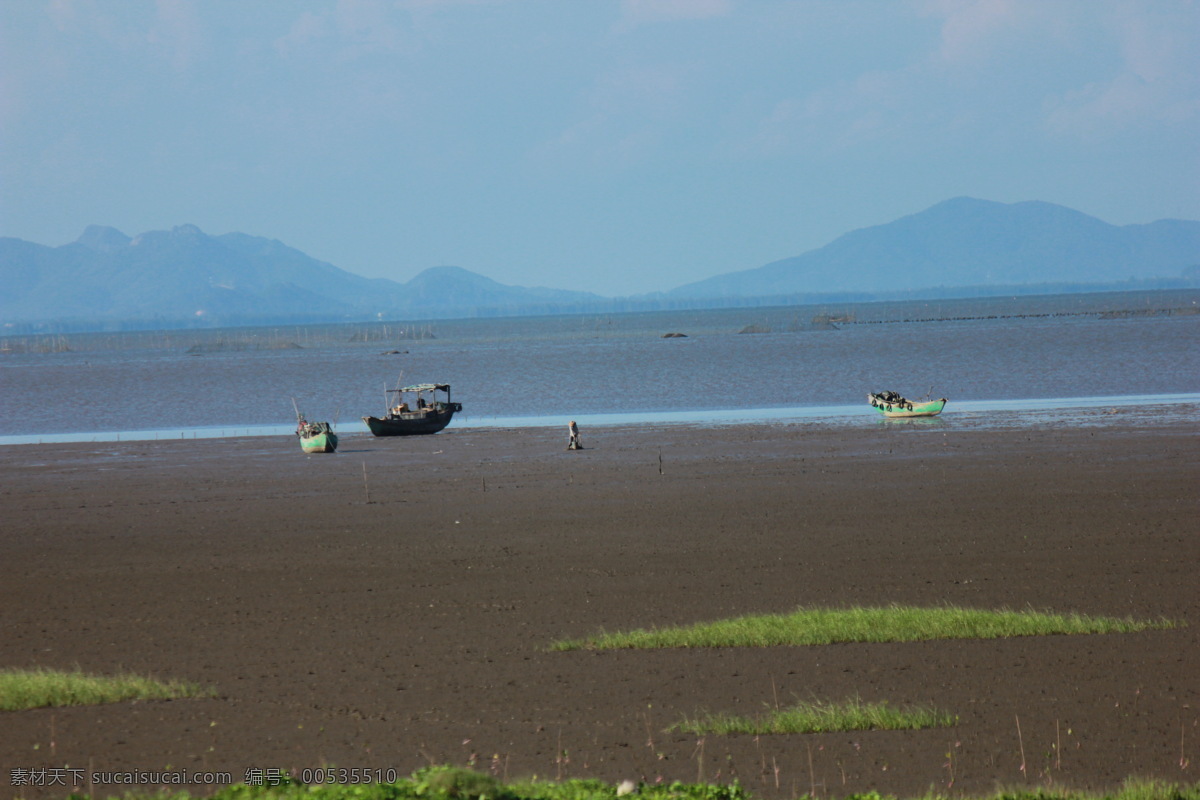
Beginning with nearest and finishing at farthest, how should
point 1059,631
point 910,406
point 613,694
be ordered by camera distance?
point 613,694 < point 1059,631 < point 910,406

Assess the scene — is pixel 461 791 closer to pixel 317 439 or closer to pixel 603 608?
pixel 603 608

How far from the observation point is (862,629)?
47.4 ft

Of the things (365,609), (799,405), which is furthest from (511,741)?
(799,405)

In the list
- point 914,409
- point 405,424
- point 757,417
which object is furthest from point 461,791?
point 757,417

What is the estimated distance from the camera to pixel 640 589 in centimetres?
1767

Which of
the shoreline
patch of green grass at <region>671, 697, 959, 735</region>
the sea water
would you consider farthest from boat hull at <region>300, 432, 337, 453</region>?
patch of green grass at <region>671, 697, 959, 735</region>

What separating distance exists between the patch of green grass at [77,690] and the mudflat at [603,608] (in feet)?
0.81

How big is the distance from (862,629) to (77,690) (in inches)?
336

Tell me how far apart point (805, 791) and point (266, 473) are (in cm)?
2700

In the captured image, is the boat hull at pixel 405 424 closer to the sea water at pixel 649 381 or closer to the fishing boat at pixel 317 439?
the sea water at pixel 649 381

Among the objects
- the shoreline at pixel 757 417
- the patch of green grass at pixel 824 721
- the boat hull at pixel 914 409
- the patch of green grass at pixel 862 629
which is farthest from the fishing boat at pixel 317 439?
the patch of green grass at pixel 824 721

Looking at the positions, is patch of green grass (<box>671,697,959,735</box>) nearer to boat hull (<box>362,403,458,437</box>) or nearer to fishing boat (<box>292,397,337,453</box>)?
fishing boat (<box>292,397,337,453</box>)

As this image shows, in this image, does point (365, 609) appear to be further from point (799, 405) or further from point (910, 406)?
point (799, 405)

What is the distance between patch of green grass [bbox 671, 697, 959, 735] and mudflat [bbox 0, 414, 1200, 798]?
0.61 ft
